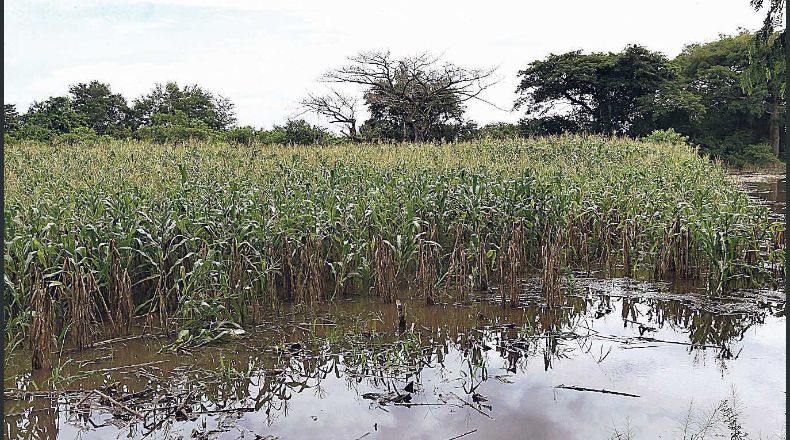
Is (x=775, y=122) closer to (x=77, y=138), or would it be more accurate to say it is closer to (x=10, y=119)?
(x=77, y=138)

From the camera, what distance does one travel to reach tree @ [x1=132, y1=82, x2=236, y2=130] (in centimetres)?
2722

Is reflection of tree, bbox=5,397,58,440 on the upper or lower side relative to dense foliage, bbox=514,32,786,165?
lower

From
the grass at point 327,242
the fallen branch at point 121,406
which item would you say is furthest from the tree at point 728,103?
the fallen branch at point 121,406

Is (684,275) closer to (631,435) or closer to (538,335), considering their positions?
(538,335)

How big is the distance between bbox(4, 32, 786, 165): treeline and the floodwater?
61.3 feet

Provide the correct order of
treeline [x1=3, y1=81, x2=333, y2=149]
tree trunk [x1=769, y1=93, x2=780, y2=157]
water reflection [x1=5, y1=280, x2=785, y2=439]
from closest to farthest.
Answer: water reflection [x1=5, y1=280, x2=785, y2=439] < treeline [x1=3, y1=81, x2=333, y2=149] < tree trunk [x1=769, y1=93, x2=780, y2=157]

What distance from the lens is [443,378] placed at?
3.98m

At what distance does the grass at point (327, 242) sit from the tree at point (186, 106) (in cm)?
1897

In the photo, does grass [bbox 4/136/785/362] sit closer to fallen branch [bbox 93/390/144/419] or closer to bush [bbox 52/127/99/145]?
fallen branch [bbox 93/390/144/419]

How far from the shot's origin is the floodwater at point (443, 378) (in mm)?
3391

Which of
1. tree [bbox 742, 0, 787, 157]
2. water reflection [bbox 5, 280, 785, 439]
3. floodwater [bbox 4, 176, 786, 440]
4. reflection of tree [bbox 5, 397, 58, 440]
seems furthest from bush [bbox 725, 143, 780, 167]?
reflection of tree [bbox 5, 397, 58, 440]

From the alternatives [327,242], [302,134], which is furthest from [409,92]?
[327,242]

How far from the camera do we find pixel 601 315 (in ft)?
17.2

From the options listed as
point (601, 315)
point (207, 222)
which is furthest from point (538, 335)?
point (207, 222)
